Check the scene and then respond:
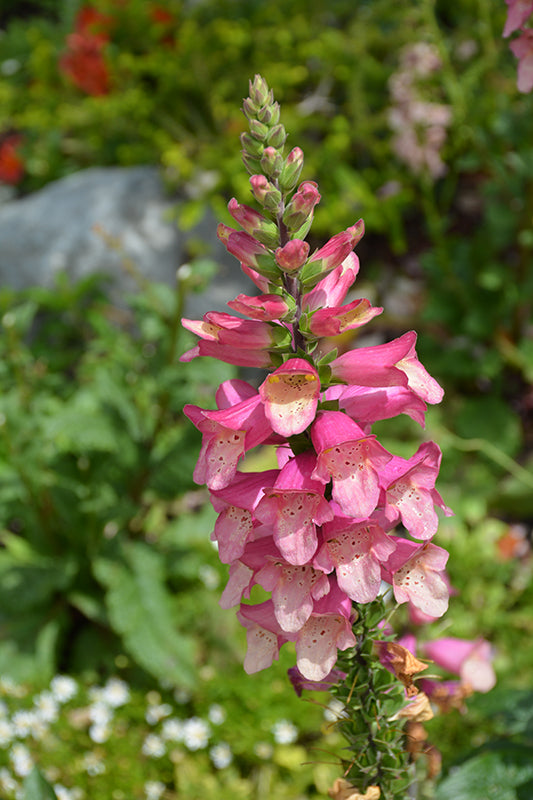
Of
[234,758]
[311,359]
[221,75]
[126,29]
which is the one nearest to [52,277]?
[221,75]

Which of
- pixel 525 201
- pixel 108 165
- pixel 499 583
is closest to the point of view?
pixel 499 583

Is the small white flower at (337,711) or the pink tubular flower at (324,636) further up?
the pink tubular flower at (324,636)

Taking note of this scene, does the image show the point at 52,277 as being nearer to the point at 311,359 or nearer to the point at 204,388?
the point at 204,388

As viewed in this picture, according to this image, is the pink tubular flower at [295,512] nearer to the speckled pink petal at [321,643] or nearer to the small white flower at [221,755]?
the speckled pink petal at [321,643]

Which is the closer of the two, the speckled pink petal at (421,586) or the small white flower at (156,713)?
the speckled pink petal at (421,586)

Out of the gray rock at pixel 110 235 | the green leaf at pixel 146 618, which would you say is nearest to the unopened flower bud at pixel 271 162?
the green leaf at pixel 146 618

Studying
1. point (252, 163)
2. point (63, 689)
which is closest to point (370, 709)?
point (252, 163)
